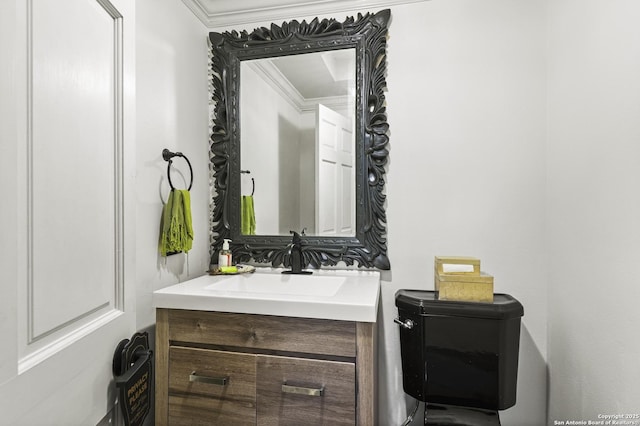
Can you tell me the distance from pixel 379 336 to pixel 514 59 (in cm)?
149

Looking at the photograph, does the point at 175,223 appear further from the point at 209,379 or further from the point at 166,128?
the point at 209,379

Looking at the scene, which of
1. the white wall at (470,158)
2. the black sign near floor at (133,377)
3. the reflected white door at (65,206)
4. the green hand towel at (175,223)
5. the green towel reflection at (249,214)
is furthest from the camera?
the green towel reflection at (249,214)

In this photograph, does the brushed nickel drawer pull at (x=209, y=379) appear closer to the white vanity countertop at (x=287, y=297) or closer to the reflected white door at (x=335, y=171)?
the white vanity countertop at (x=287, y=297)

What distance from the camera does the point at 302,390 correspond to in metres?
1.10

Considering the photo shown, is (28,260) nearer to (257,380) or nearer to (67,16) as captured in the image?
(67,16)

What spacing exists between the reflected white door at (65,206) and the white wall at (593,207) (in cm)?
143

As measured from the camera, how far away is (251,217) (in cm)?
179

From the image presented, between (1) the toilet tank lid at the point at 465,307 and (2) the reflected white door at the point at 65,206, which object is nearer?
(2) the reflected white door at the point at 65,206

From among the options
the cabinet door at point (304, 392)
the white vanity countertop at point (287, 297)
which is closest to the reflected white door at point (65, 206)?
the white vanity countertop at point (287, 297)

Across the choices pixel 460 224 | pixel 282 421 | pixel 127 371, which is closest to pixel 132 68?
pixel 127 371

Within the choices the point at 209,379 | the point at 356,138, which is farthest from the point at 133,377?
the point at 356,138

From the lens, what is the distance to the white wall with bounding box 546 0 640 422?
0.92 metres

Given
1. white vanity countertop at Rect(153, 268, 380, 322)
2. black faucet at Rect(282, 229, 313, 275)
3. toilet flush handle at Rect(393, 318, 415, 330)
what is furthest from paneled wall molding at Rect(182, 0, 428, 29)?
toilet flush handle at Rect(393, 318, 415, 330)

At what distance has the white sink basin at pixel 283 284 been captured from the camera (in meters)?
1.46
